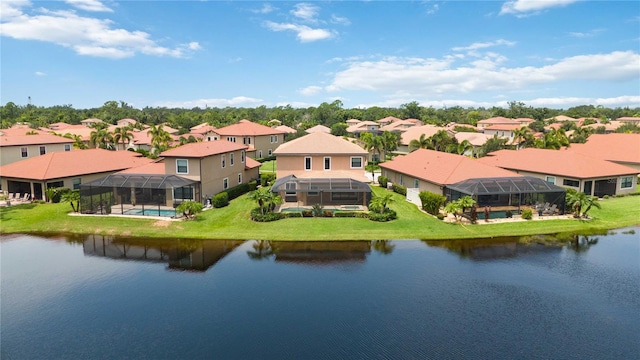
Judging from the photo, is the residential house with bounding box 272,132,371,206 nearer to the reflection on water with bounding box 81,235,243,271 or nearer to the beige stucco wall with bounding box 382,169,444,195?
the beige stucco wall with bounding box 382,169,444,195

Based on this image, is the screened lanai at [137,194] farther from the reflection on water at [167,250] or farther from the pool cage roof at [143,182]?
the reflection on water at [167,250]

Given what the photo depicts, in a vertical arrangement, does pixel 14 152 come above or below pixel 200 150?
below

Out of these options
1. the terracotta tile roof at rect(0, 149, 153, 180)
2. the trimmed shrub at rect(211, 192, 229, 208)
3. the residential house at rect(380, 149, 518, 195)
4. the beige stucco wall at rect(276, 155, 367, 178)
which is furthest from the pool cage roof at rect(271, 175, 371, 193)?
the terracotta tile roof at rect(0, 149, 153, 180)

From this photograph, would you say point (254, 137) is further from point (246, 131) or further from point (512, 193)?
point (512, 193)

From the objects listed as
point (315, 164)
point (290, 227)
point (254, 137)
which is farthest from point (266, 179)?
point (254, 137)

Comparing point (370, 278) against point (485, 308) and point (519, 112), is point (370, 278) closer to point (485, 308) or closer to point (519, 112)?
point (485, 308)

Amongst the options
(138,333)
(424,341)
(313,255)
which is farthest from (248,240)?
(424,341)
